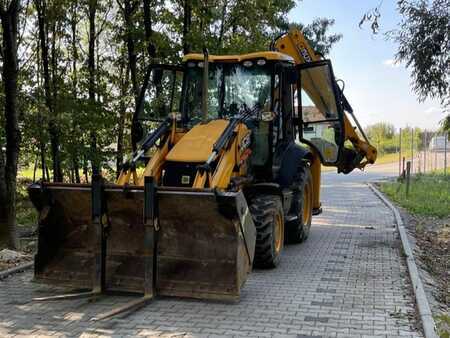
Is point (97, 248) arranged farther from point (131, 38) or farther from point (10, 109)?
point (131, 38)

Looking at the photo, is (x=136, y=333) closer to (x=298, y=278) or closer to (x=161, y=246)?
(x=161, y=246)

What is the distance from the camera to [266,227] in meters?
7.39

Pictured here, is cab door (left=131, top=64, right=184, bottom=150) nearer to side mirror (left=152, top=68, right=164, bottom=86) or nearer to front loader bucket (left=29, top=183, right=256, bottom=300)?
side mirror (left=152, top=68, right=164, bottom=86)

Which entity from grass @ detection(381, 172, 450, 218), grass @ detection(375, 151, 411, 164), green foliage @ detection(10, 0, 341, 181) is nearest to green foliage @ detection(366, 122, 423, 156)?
grass @ detection(375, 151, 411, 164)

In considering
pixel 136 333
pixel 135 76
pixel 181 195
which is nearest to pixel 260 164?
pixel 181 195

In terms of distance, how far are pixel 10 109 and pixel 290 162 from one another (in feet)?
14.9

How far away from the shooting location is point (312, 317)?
19.3ft

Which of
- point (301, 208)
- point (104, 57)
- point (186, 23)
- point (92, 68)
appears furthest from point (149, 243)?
point (104, 57)

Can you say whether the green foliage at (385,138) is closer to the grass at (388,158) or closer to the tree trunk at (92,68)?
the grass at (388,158)

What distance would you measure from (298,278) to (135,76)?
30.9 ft

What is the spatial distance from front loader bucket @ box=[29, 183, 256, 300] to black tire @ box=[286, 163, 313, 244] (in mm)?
2765

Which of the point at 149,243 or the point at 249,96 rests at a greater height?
the point at 249,96

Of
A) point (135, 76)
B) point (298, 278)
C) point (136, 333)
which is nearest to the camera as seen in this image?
point (136, 333)

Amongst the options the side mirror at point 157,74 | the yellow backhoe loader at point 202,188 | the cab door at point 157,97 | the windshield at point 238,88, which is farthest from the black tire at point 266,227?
the side mirror at point 157,74
